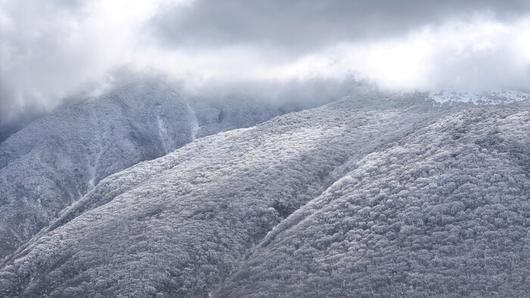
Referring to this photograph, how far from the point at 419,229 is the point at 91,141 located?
9532 cm

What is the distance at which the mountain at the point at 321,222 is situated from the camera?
144 feet

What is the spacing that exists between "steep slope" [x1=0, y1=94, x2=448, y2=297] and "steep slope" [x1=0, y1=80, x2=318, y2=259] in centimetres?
2462

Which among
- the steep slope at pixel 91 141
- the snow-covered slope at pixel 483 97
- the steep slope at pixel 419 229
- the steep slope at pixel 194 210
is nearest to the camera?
the steep slope at pixel 419 229

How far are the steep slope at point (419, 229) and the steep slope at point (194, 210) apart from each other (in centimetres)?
409

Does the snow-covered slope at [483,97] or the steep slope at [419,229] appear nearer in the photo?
the steep slope at [419,229]

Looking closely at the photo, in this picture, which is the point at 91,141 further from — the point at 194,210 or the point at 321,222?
the point at 321,222

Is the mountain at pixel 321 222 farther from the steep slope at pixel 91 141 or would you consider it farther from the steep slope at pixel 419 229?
the steep slope at pixel 91 141

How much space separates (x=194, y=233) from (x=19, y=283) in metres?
19.0

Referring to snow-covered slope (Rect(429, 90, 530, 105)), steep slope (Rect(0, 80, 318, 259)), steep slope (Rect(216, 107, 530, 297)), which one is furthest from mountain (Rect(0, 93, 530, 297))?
steep slope (Rect(0, 80, 318, 259))

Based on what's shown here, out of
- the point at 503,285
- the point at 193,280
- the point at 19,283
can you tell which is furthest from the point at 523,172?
the point at 19,283

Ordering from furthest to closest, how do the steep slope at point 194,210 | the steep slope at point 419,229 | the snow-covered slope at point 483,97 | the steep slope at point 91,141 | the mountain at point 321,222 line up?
the steep slope at point 91,141 < the snow-covered slope at point 483,97 < the steep slope at point 194,210 < the mountain at point 321,222 < the steep slope at point 419,229

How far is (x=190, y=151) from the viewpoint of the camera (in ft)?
313

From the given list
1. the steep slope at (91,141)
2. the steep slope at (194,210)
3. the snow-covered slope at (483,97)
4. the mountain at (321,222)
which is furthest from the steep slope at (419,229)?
the steep slope at (91,141)

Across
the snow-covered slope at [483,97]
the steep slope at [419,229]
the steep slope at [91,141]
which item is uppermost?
the steep slope at [91,141]
